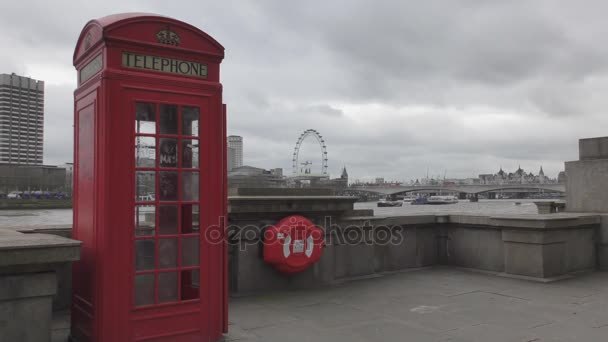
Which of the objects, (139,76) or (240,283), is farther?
(240,283)

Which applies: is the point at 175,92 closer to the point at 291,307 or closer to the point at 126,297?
the point at 126,297

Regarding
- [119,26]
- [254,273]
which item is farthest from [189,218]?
[254,273]

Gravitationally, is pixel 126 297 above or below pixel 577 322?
above

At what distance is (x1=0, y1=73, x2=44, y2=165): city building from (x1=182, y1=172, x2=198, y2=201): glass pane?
47477 mm

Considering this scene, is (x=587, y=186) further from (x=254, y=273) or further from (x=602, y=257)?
(x=254, y=273)

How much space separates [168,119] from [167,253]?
1.23 meters

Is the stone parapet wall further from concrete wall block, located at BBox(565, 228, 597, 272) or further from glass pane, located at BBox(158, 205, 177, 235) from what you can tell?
concrete wall block, located at BBox(565, 228, 597, 272)

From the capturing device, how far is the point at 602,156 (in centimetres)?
973

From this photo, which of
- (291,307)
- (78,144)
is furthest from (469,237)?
(78,144)

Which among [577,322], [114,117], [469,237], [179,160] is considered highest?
[114,117]

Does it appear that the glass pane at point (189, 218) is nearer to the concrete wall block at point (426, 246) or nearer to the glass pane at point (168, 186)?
the glass pane at point (168, 186)

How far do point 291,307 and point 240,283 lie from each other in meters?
0.98

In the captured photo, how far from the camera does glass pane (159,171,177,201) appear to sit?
4449 millimetres

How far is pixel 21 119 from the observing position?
7194 centimetres
